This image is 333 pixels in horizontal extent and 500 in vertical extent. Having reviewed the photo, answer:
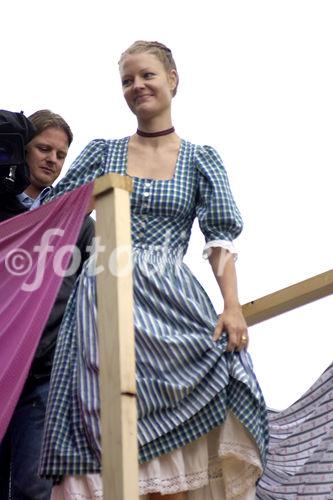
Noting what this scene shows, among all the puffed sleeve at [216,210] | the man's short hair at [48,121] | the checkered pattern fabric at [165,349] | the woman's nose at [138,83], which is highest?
the man's short hair at [48,121]

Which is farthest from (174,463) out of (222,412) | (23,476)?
(23,476)

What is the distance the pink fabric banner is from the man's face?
744 mm

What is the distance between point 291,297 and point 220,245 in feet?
1.24

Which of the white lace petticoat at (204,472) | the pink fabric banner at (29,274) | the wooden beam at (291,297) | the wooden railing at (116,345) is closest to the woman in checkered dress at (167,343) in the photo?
the white lace petticoat at (204,472)

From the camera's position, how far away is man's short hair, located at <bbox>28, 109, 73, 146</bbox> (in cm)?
350

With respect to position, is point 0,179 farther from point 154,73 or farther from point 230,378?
point 230,378

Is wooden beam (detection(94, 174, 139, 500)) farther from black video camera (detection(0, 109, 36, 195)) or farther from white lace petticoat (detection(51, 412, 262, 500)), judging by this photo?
black video camera (detection(0, 109, 36, 195))

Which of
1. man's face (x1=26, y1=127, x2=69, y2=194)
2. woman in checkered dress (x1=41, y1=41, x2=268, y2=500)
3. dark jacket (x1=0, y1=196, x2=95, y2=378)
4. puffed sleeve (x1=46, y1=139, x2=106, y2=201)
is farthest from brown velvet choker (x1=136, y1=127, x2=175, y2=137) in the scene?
man's face (x1=26, y1=127, x2=69, y2=194)

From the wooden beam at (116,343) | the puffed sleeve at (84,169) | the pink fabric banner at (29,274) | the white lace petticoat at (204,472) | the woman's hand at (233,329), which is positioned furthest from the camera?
the puffed sleeve at (84,169)

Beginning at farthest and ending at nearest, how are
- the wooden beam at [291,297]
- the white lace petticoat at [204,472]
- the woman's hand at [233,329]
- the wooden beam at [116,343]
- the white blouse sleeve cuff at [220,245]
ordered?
the wooden beam at [291,297]
the white blouse sleeve cuff at [220,245]
the woman's hand at [233,329]
the white lace petticoat at [204,472]
the wooden beam at [116,343]

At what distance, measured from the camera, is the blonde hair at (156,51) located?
3.04 meters

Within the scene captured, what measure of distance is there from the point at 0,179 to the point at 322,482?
1.23 meters

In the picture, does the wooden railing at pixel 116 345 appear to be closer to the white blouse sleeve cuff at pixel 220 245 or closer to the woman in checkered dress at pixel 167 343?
the woman in checkered dress at pixel 167 343

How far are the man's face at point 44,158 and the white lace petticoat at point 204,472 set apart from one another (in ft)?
3.45
